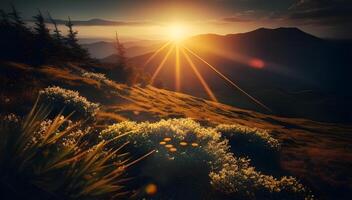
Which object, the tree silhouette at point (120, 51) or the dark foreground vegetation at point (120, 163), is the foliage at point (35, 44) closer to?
the tree silhouette at point (120, 51)

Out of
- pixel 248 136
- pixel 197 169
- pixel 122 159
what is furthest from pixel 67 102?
pixel 248 136

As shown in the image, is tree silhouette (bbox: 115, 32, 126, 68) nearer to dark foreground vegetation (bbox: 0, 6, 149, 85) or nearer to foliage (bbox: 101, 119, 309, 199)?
dark foreground vegetation (bbox: 0, 6, 149, 85)

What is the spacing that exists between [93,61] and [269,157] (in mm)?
69564

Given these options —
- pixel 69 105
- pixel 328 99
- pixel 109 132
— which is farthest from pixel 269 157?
pixel 328 99

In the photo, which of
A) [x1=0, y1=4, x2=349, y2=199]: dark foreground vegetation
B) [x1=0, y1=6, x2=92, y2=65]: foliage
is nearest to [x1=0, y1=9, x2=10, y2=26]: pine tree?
[x1=0, y1=6, x2=92, y2=65]: foliage

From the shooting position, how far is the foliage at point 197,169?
27.8ft

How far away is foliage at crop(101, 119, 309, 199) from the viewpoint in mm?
8469

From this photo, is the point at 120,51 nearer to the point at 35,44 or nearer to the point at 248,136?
the point at 35,44

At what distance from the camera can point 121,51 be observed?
70.4 meters

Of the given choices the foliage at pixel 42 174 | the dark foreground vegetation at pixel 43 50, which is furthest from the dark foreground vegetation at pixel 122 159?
the dark foreground vegetation at pixel 43 50

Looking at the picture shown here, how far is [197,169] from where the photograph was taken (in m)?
9.17

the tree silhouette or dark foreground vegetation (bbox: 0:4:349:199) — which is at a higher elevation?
dark foreground vegetation (bbox: 0:4:349:199)

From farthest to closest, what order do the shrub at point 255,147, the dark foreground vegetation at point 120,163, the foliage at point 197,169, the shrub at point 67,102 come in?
the shrub at point 67,102 → the shrub at point 255,147 → the foliage at point 197,169 → the dark foreground vegetation at point 120,163

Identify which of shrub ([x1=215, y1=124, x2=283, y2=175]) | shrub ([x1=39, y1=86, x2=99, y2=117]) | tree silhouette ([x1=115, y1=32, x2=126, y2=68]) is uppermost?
shrub ([x1=39, y1=86, x2=99, y2=117])
